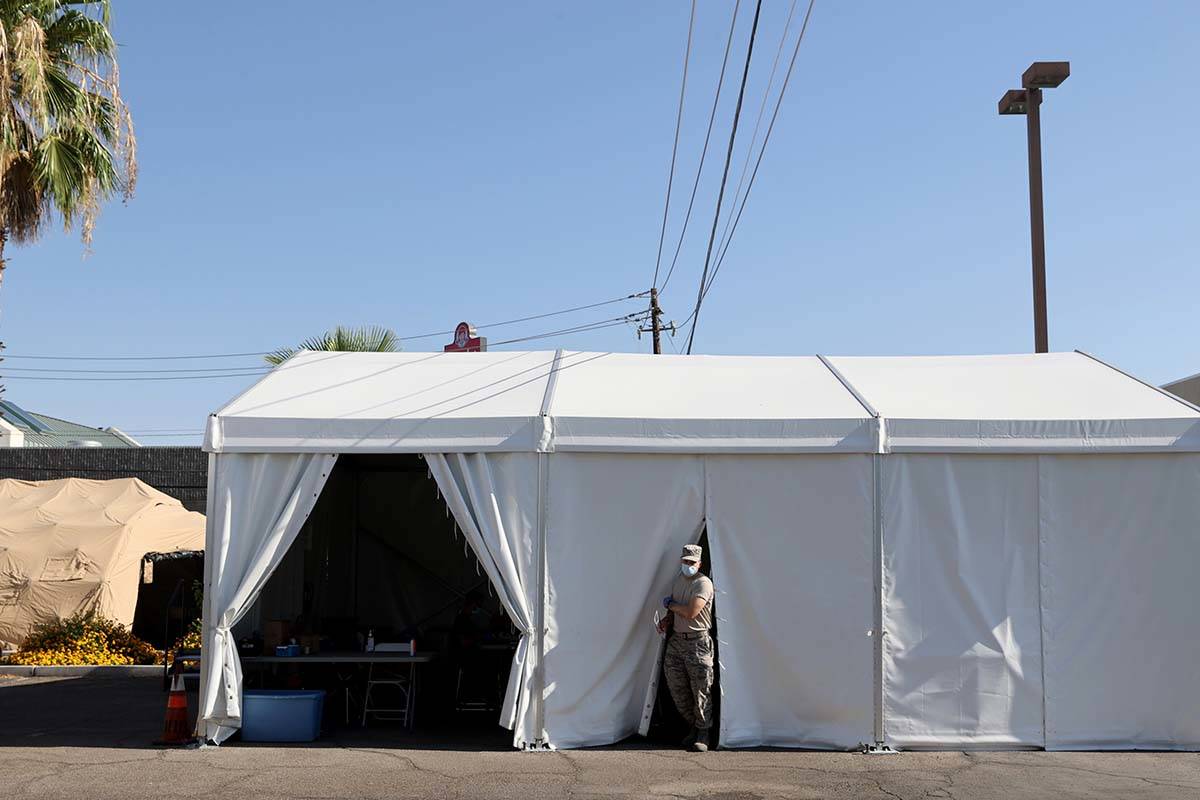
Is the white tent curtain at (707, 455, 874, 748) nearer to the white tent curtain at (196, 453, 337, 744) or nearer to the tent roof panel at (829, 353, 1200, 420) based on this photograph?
the tent roof panel at (829, 353, 1200, 420)

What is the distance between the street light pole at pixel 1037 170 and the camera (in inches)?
531

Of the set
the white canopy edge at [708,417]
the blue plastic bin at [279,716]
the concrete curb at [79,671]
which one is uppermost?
the white canopy edge at [708,417]

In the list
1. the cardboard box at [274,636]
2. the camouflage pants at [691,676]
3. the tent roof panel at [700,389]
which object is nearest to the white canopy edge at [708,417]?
the tent roof panel at [700,389]

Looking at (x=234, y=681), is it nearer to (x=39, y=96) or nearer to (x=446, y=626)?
(x=446, y=626)

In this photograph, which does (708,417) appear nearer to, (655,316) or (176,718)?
(176,718)


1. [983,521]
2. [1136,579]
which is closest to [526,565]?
[983,521]

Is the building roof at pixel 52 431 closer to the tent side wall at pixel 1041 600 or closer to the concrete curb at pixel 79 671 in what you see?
the concrete curb at pixel 79 671

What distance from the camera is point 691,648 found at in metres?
9.17

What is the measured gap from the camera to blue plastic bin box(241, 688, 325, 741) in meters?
9.55

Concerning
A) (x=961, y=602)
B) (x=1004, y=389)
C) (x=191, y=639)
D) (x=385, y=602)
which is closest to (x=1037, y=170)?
(x=1004, y=389)

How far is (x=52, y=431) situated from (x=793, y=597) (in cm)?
2918

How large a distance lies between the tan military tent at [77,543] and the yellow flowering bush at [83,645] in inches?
7.7

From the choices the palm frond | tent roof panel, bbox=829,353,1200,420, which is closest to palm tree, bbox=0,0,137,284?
the palm frond

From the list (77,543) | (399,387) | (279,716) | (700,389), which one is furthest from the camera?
(77,543)
